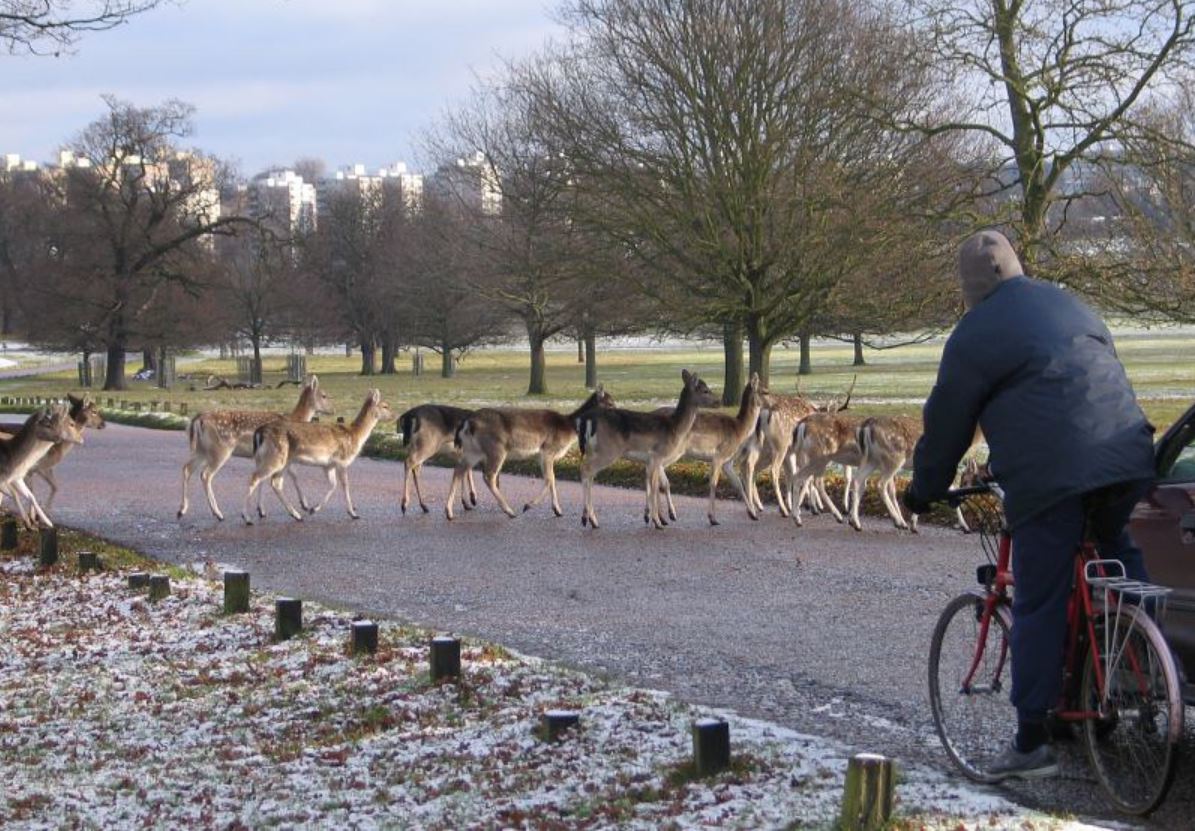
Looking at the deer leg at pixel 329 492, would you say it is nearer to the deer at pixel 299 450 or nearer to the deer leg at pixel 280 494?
the deer at pixel 299 450

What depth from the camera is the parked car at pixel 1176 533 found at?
669 centimetres

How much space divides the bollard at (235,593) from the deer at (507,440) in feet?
24.7

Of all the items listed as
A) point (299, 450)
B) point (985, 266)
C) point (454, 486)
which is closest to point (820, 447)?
point (454, 486)

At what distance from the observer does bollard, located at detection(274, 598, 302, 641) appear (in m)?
10.6

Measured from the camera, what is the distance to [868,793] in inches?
223

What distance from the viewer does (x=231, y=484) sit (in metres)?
23.4

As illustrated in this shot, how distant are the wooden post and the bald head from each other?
1877mm

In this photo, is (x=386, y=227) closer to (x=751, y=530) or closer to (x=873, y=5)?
(x=873, y=5)

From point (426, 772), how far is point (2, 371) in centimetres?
9785

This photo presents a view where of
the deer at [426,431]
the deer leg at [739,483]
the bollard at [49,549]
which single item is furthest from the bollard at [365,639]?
the deer at [426,431]

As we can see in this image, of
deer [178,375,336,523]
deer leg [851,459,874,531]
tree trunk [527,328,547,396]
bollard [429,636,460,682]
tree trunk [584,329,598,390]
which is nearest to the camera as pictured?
bollard [429,636,460,682]

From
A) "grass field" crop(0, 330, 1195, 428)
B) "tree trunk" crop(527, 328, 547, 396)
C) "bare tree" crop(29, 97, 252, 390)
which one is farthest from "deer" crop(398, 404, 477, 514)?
"bare tree" crop(29, 97, 252, 390)

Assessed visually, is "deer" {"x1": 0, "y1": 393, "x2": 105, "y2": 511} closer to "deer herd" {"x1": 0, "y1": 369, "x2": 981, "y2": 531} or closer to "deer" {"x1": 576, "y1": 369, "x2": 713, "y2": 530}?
"deer herd" {"x1": 0, "y1": 369, "x2": 981, "y2": 531}

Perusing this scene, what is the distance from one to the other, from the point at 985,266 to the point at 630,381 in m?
57.7
